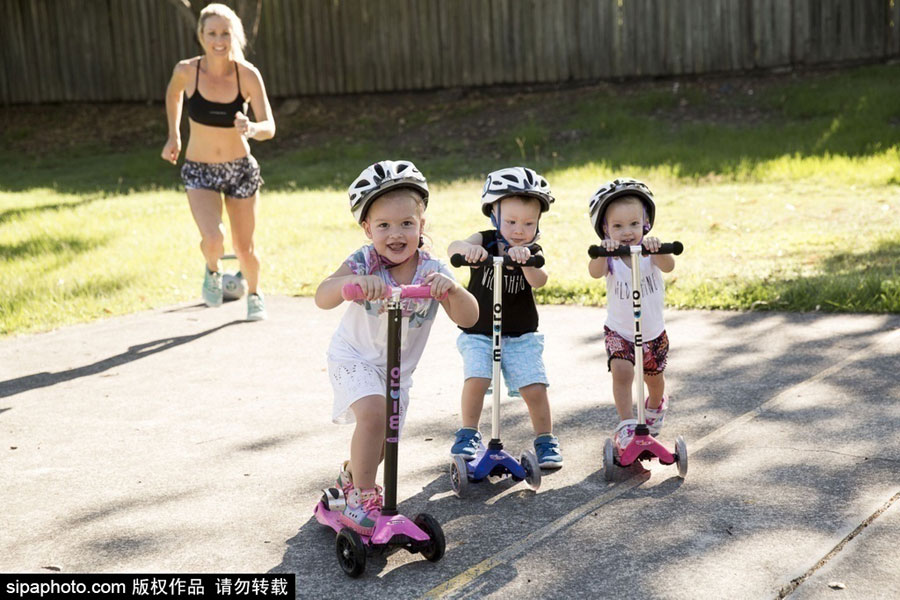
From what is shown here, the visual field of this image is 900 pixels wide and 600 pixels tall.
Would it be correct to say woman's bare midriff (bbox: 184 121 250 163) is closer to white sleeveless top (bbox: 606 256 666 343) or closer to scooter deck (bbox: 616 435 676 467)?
white sleeveless top (bbox: 606 256 666 343)

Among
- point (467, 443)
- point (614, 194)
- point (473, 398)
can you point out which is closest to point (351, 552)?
point (467, 443)

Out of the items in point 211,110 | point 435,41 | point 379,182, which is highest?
point 435,41

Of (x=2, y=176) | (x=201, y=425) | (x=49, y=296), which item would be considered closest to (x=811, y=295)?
(x=201, y=425)

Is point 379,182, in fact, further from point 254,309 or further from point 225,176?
point 254,309

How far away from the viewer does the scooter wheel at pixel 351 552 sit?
12.4 feet

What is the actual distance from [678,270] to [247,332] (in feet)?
11.3

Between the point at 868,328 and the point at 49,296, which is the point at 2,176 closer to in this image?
the point at 49,296

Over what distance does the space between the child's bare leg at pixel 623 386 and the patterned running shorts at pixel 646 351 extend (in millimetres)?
31

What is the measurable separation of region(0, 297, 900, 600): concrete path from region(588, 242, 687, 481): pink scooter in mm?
93

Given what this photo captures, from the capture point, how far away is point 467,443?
15.8 ft

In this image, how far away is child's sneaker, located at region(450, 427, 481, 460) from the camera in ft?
15.6

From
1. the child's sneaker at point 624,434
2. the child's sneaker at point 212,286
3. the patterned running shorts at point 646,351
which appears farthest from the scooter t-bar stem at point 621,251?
the child's sneaker at point 212,286

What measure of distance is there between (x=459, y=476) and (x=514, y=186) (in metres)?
1.23

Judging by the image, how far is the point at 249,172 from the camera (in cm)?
818
